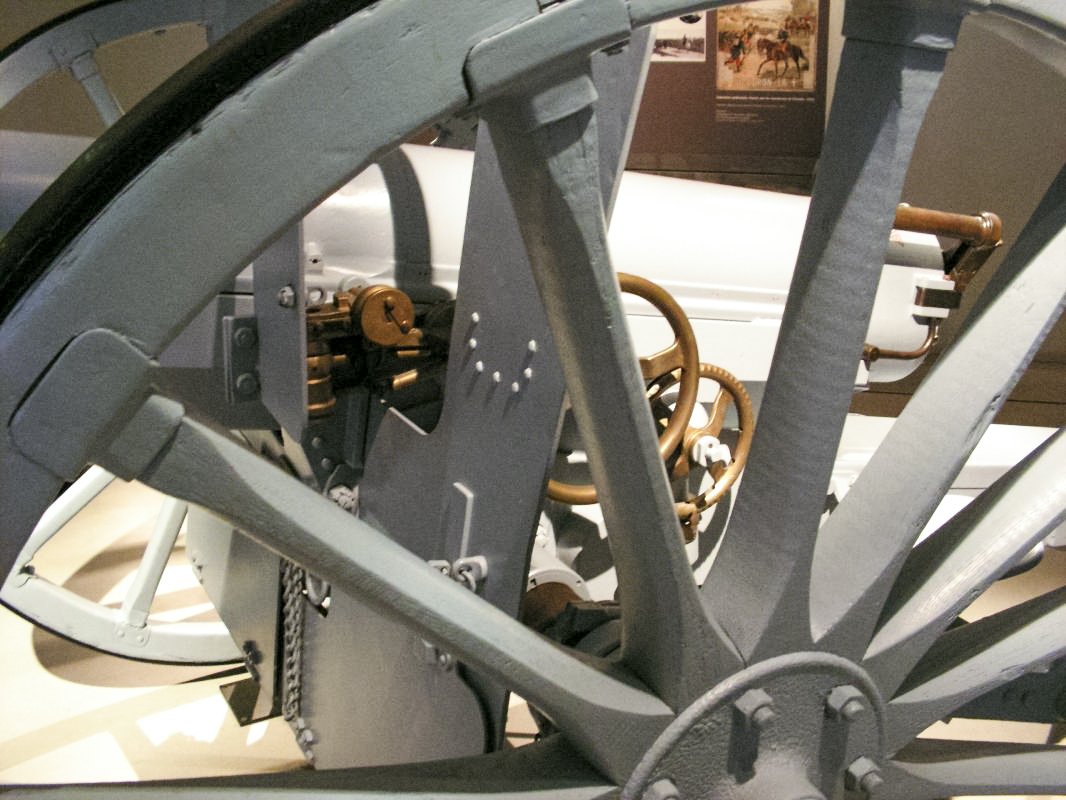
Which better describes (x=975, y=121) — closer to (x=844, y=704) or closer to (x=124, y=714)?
(x=844, y=704)

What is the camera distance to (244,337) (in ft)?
3.51

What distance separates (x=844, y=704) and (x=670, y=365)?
43 centimetres

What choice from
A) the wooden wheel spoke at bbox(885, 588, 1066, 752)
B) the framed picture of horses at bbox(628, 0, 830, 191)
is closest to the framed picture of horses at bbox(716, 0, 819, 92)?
the framed picture of horses at bbox(628, 0, 830, 191)

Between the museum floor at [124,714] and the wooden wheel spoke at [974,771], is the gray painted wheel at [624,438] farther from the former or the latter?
the museum floor at [124,714]

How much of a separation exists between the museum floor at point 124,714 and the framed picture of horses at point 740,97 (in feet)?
3.43

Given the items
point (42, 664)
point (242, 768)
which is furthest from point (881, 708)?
point (42, 664)

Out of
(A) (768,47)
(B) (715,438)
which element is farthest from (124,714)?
(A) (768,47)

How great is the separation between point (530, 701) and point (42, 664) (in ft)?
5.25

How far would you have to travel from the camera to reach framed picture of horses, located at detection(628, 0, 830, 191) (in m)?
1.97

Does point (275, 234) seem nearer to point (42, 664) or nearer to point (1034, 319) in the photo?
point (1034, 319)

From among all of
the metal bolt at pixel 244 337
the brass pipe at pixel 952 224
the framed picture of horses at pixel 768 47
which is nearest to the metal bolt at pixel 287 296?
the metal bolt at pixel 244 337

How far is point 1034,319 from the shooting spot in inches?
30.6

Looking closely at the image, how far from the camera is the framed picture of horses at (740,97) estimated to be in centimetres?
197

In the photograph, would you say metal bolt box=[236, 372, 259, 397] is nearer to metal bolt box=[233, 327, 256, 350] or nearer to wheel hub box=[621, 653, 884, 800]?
metal bolt box=[233, 327, 256, 350]
